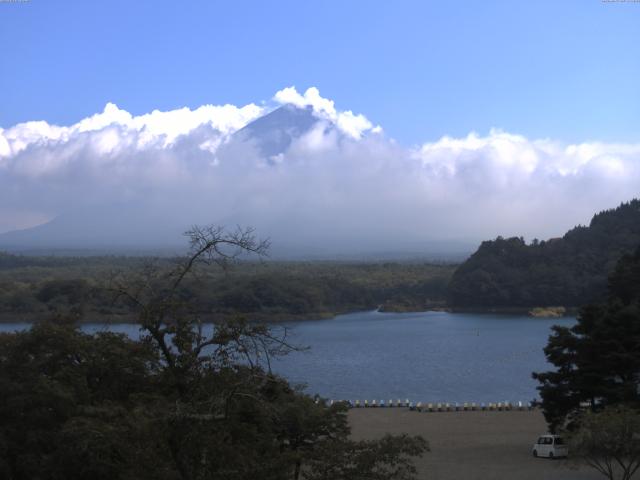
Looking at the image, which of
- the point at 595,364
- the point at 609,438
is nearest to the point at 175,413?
the point at 609,438

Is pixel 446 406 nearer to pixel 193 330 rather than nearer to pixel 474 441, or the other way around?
pixel 474 441

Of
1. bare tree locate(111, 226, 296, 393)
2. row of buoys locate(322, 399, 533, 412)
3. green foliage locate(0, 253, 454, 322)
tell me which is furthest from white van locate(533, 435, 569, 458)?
green foliage locate(0, 253, 454, 322)

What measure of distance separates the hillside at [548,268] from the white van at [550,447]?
3695 cm

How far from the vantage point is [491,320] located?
4588 cm

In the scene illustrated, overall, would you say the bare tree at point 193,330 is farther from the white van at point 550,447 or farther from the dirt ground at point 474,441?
the white van at point 550,447

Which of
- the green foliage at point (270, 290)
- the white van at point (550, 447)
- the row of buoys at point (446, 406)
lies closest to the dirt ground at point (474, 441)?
the white van at point (550, 447)

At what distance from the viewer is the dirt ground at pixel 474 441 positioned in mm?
10688

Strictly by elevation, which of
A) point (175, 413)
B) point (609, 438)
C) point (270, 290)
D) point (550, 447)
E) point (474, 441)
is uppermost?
point (175, 413)

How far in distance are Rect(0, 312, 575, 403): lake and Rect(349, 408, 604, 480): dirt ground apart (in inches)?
98.9

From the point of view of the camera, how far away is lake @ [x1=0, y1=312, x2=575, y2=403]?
2208cm

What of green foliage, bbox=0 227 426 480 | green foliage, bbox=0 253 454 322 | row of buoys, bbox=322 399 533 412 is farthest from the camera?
green foliage, bbox=0 253 454 322

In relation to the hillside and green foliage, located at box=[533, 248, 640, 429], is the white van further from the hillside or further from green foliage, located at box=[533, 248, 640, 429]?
the hillside

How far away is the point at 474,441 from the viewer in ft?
44.9

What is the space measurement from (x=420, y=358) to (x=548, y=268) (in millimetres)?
23706
